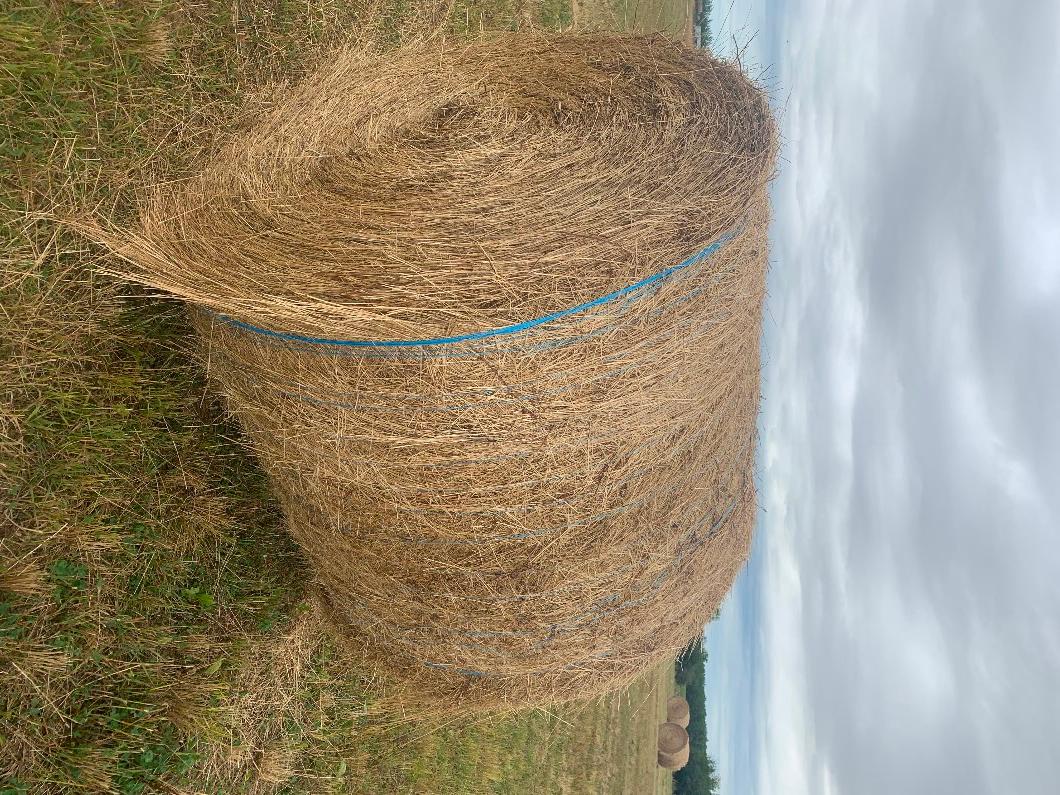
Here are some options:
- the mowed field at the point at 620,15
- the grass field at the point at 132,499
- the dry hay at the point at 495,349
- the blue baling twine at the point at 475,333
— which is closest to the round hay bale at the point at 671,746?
the grass field at the point at 132,499

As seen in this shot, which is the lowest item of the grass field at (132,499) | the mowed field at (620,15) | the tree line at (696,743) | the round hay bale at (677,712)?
the tree line at (696,743)

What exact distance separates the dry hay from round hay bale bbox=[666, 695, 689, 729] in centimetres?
928

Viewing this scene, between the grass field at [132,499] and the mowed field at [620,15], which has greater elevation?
the mowed field at [620,15]

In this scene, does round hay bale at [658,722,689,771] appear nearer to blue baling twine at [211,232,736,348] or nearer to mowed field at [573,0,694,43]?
mowed field at [573,0,694,43]

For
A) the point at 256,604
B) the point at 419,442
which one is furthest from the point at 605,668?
the point at 256,604

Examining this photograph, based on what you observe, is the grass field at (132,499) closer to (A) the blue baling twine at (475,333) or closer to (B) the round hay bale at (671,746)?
(A) the blue baling twine at (475,333)

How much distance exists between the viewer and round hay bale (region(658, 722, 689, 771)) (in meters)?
9.50

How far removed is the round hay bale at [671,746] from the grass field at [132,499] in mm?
7412

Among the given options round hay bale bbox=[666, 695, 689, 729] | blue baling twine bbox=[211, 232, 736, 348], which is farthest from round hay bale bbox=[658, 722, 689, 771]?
blue baling twine bbox=[211, 232, 736, 348]

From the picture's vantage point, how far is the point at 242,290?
187 cm

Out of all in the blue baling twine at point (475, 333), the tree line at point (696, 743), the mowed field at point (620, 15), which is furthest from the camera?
the tree line at point (696, 743)

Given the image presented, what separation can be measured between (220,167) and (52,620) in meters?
1.58

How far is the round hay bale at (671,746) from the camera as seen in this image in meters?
9.50

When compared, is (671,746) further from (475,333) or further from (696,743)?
(696,743)
